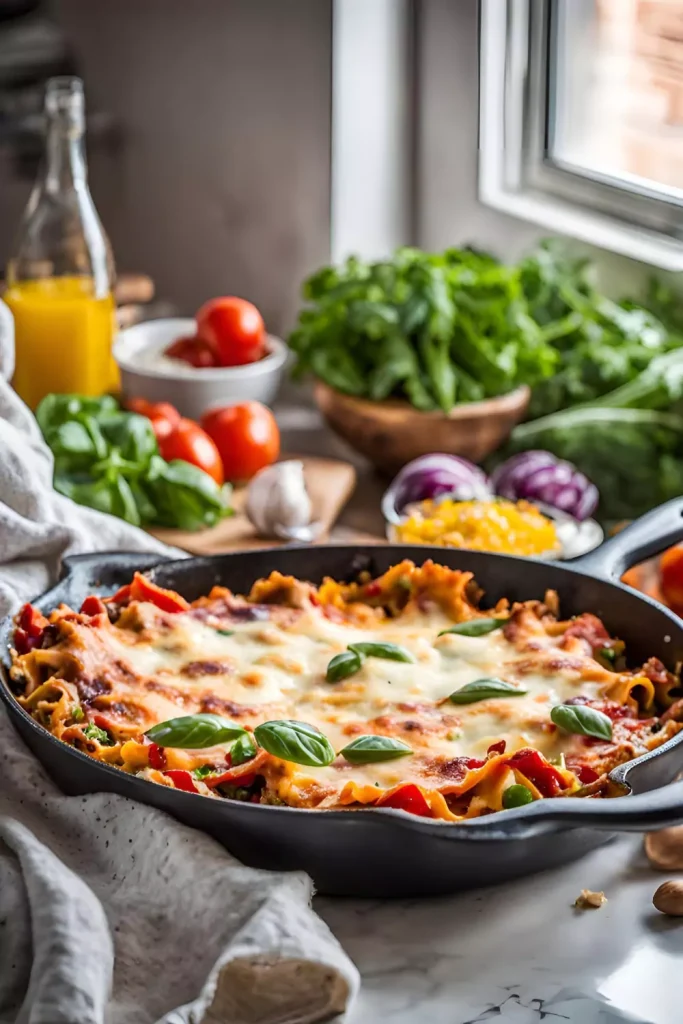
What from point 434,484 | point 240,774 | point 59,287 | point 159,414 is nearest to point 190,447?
point 159,414

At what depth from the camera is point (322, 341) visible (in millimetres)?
2699

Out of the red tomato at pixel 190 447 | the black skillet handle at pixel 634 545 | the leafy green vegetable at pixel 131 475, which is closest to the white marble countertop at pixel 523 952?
the black skillet handle at pixel 634 545

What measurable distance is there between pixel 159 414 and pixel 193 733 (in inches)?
47.3

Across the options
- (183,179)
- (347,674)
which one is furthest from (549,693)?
(183,179)

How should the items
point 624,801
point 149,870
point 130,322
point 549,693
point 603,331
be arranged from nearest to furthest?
point 624,801 < point 149,870 < point 549,693 < point 603,331 < point 130,322

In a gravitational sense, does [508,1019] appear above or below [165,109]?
below

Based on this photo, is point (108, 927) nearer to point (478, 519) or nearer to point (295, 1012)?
point (295, 1012)

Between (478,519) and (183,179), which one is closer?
(478,519)

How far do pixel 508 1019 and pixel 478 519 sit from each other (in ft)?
3.43

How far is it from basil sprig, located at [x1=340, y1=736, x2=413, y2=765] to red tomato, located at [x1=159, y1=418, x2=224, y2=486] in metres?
1.12

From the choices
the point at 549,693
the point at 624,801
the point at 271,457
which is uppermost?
the point at 624,801

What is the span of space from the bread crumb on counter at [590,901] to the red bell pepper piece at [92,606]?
0.64 m

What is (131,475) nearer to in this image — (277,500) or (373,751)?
(277,500)

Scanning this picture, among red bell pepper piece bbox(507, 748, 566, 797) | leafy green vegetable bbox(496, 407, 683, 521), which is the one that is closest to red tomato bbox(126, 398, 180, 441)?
leafy green vegetable bbox(496, 407, 683, 521)
